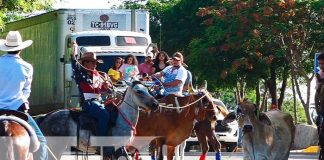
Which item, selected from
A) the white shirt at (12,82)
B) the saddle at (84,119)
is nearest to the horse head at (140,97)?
the saddle at (84,119)

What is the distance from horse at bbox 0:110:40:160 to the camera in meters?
12.6

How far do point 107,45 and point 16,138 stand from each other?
16.9m

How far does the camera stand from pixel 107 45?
2948 centimetres

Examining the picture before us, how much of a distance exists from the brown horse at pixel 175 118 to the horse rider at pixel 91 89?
2304mm

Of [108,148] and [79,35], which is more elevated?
[79,35]

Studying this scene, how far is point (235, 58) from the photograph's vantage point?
50812 millimetres

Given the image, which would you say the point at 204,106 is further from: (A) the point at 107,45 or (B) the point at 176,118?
(A) the point at 107,45

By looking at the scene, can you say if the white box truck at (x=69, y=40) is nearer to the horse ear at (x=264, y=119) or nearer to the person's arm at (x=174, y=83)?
the person's arm at (x=174, y=83)

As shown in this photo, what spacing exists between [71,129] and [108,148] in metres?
0.68

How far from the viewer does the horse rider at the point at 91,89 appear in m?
17.5

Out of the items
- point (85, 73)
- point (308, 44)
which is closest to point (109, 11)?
point (85, 73)

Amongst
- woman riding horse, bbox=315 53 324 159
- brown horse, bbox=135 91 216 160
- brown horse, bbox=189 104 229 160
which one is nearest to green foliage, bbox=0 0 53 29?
brown horse, bbox=189 104 229 160

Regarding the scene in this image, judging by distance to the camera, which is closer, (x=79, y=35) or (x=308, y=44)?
(x=79, y=35)

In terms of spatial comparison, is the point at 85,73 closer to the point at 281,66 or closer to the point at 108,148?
the point at 108,148
